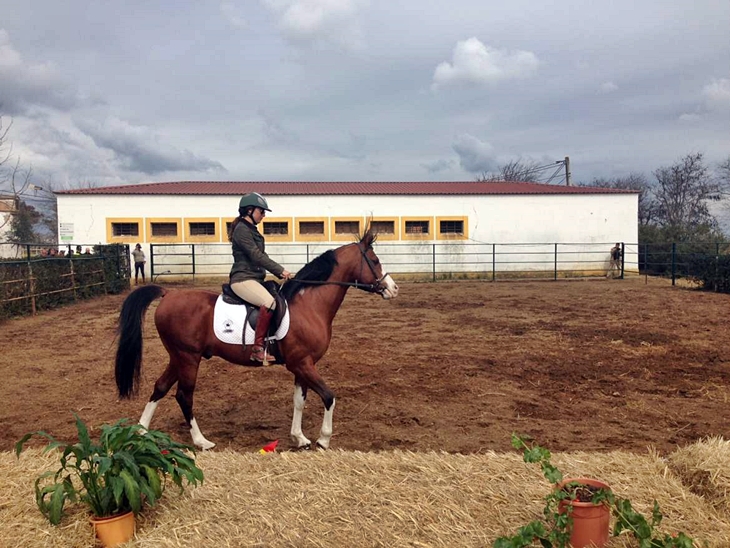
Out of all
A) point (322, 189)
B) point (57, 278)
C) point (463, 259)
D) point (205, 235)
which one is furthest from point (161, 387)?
point (322, 189)

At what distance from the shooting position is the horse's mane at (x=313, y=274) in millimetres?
5117

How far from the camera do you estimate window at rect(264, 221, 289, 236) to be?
24.4 meters

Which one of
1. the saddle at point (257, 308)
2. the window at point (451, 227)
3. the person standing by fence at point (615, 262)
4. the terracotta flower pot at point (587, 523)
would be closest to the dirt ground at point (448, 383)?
the saddle at point (257, 308)

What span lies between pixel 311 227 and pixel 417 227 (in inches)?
204

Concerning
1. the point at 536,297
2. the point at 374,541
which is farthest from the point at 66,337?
the point at 536,297

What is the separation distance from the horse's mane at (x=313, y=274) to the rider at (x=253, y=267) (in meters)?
0.15

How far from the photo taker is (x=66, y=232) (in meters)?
23.6

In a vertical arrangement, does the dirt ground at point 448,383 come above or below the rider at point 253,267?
below

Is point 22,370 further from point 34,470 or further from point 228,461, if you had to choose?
point 228,461

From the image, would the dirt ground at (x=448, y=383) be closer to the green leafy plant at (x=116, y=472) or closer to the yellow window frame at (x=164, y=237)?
the green leafy plant at (x=116, y=472)

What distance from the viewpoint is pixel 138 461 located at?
3025 millimetres

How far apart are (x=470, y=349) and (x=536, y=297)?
7937 mm

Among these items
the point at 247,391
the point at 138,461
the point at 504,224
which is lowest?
the point at 247,391

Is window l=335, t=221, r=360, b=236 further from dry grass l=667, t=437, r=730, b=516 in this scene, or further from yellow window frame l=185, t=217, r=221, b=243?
dry grass l=667, t=437, r=730, b=516
